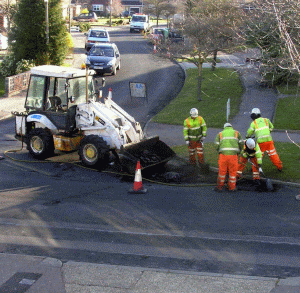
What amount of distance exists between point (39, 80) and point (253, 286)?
960 cm

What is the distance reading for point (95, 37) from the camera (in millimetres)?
41375

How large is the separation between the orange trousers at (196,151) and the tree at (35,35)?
19.2 metres

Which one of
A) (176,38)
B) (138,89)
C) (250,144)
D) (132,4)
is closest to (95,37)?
(176,38)

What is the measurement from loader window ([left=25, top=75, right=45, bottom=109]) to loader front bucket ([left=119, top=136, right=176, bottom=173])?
11.1 ft

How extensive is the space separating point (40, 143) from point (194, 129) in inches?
174

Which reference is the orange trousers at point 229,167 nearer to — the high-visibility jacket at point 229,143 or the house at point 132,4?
the high-visibility jacket at point 229,143

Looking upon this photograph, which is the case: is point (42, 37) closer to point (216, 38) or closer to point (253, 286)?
point (216, 38)

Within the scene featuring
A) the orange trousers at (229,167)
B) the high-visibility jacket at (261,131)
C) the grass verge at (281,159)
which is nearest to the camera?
the orange trousers at (229,167)

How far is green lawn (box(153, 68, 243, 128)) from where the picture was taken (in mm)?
20406

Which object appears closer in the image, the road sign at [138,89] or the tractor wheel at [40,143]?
the tractor wheel at [40,143]

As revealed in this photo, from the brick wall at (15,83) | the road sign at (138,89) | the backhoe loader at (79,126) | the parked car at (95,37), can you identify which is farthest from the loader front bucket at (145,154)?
the parked car at (95,37)

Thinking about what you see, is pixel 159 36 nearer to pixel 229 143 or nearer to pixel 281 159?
pixel 281 159

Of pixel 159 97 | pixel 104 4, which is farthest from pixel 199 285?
pixel 104 4

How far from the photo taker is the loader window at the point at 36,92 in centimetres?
1461
